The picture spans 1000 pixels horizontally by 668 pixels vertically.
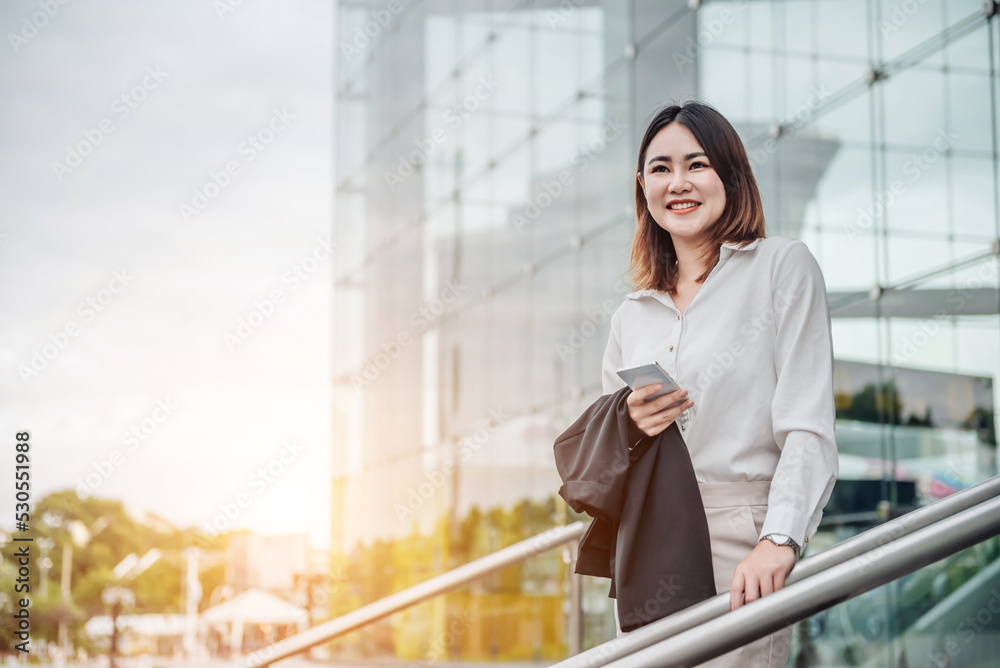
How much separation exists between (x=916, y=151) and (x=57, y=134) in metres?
10.3

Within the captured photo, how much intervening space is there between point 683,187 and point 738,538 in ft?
2.47

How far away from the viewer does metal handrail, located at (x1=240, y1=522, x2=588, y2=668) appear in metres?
3.09

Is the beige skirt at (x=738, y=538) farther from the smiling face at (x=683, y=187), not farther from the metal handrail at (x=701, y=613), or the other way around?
the smiling face at (x=683, y=187)

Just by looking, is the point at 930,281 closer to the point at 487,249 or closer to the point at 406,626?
the point at 487,249

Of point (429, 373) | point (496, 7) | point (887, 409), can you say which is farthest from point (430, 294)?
point (887, 409)

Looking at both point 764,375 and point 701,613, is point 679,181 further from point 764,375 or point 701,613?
point 701,613

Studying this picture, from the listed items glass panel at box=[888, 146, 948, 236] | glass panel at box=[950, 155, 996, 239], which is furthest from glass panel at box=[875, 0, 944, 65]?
glass panel at box=[950, 155, 996, 239]

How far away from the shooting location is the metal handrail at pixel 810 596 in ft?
4.77

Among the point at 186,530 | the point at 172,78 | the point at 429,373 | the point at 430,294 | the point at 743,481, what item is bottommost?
the point at 186,530

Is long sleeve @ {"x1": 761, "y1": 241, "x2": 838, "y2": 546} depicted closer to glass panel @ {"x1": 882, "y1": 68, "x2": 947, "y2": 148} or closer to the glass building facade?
the glass building facade

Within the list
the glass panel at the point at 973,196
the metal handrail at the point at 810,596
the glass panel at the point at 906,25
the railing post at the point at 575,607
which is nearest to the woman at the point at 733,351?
A: the metal handrail at the point at 810,596

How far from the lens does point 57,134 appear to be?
1221 cm

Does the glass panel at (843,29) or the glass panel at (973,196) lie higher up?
the glass panel at (843,29)

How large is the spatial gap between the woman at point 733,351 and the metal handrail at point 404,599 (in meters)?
1.31
